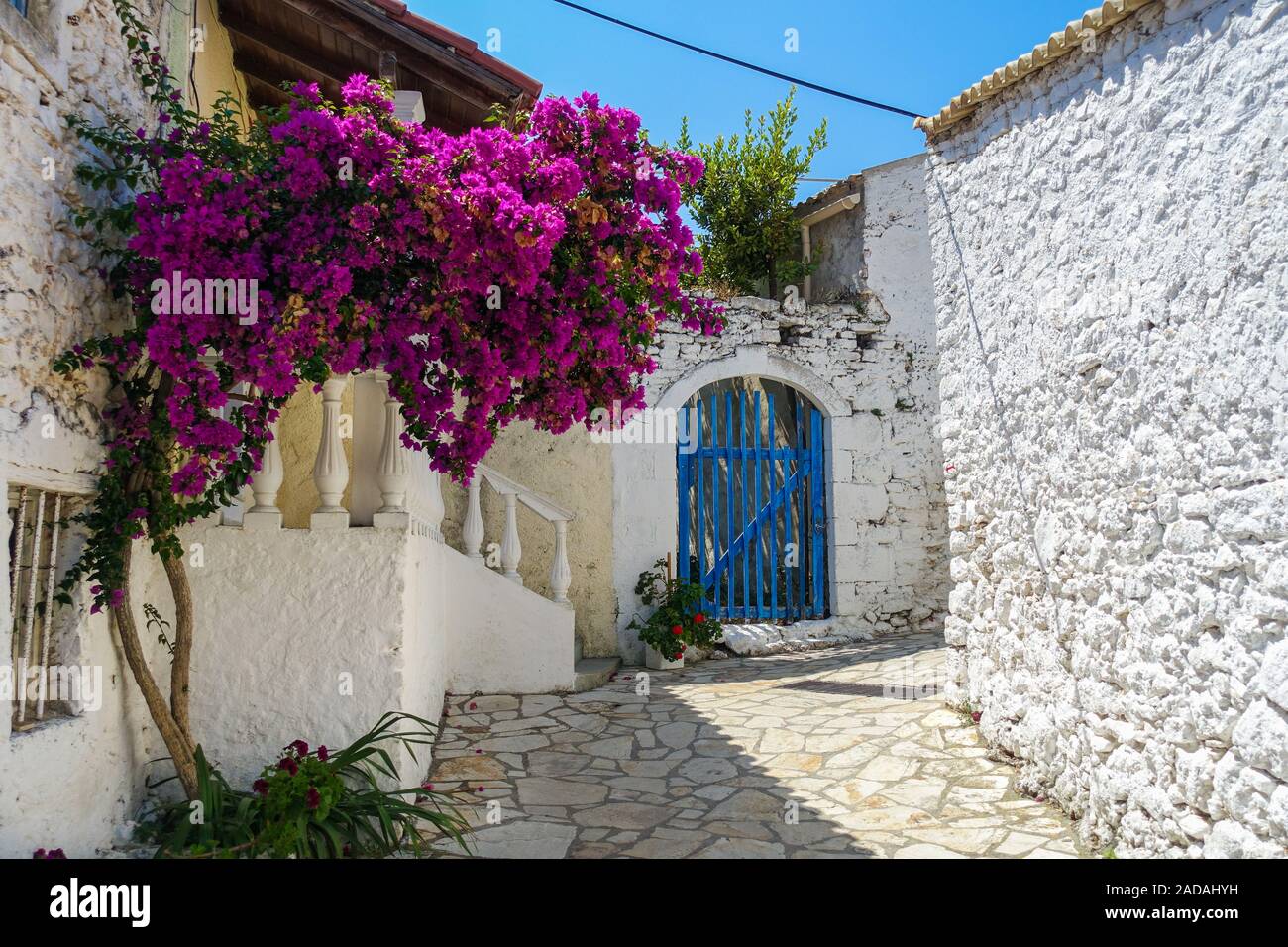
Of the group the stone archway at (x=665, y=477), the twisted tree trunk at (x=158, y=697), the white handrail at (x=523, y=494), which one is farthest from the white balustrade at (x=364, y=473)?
the stone archway at (x=665, y=477)

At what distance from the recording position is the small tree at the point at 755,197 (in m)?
10.6

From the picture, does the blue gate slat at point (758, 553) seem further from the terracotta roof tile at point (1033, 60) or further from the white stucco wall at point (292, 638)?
the white stucco wall at point (292, 638)

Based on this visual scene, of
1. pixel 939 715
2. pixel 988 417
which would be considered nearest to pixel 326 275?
pixel 988 417

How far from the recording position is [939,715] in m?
5.54

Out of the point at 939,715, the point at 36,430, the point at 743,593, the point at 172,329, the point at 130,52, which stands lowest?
the point at 939,715

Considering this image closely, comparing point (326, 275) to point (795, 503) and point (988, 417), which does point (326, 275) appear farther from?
point (795, 503)

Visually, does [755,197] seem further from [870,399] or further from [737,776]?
[737,776]

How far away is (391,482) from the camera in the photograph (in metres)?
4.03

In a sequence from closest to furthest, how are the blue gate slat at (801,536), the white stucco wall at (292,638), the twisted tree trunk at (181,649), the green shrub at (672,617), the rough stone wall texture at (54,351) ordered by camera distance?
1. the rough stone wall texture at (54,351)
2. the twisted tree trunk at (181,649)
3. the white stucco wall at (292,638)
4. the green shrub at (672,617)
5. the blue gate slat at (801,536)

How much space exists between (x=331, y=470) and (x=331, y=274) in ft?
3.98

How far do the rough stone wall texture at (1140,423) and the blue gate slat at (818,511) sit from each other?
3845 millimetres

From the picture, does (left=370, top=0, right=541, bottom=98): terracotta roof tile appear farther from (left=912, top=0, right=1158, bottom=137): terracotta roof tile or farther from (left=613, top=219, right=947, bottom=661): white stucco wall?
(left=613, top=219, right=947, bottom=661): white stucco wall

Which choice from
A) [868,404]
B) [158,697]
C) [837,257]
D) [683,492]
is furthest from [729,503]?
[158,697]

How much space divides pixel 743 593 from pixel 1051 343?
4.87 meters
